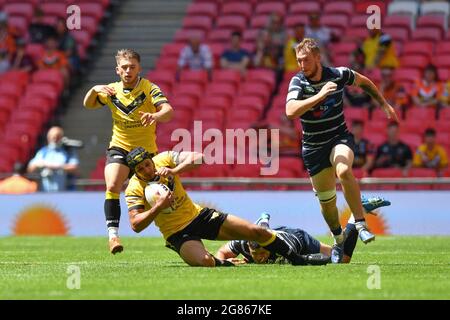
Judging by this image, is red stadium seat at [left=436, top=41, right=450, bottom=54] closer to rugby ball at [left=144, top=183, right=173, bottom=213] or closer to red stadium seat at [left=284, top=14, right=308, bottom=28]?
red stadium seat at [left=284, top=14, right=308, bottom=28]

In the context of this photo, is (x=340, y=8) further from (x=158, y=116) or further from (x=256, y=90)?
(x=158, y=116)

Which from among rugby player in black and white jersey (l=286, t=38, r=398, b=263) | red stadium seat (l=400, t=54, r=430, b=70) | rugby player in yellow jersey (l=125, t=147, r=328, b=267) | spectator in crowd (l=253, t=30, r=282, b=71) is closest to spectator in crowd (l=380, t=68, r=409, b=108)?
red stadium seat (l=400, t=54, r=430, b=70)

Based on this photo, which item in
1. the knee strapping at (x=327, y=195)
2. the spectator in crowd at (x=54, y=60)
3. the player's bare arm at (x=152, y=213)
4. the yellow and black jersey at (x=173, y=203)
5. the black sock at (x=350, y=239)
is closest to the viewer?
the player's bare arm at (x=152, y=213)

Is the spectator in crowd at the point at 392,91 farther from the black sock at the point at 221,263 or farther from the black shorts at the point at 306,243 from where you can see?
the black sock at the point at 221,263

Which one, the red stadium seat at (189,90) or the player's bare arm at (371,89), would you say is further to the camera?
the red stadium seat at (189,90)

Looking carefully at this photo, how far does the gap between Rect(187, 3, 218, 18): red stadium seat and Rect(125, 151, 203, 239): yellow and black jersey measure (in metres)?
14.5

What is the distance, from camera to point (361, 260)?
43.4ft

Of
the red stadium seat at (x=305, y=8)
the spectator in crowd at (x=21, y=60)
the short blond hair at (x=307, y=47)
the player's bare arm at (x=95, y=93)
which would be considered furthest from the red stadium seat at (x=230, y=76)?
the short blond hair at (x=307, y=47)

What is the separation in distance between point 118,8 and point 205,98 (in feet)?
17.6

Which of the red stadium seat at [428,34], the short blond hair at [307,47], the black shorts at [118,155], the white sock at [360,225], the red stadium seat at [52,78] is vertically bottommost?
the white sock at [360,225]

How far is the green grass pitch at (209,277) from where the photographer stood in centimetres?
950

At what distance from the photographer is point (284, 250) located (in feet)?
39.5

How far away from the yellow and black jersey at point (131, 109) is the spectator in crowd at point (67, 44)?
11.6m

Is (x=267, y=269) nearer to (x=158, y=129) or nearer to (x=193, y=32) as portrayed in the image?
(x=158, y=129)
